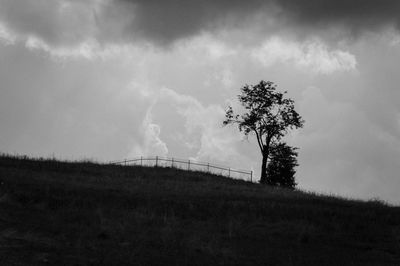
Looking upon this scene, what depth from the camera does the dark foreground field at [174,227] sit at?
1981 cm

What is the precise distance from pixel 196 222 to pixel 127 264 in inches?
382

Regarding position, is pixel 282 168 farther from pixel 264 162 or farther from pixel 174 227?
pixel 174 227

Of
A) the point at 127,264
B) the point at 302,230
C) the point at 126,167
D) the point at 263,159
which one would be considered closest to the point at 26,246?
the point at 127,264

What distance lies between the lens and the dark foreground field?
65.0 ft

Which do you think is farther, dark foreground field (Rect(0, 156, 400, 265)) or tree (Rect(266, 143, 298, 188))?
tree (Rect(266, 143, 298, 188))

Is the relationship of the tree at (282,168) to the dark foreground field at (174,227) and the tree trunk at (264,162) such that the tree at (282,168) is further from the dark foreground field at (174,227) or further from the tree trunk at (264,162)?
the dark foreground field at (174,227)

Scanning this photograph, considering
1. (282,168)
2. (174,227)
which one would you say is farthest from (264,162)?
(174,227)

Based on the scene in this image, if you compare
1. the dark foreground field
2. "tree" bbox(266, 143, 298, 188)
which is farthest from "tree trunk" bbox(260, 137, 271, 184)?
the dark foreground field

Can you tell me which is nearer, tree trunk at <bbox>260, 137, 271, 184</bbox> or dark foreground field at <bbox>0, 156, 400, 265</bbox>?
dark foreground field at <bbox>0, 156, 400, 265</bbox>

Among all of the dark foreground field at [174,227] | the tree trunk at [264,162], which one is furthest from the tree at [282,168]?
the dark foreground field at [174,227]

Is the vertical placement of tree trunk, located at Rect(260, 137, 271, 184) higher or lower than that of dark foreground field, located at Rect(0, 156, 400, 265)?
higher

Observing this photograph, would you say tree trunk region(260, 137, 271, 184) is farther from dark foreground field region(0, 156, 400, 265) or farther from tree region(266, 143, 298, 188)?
dark foreground field region(0, 156, 400, 265)

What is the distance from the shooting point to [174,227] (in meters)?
25.6

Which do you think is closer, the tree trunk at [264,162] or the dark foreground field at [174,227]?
the dark foreground field at [174,227]
